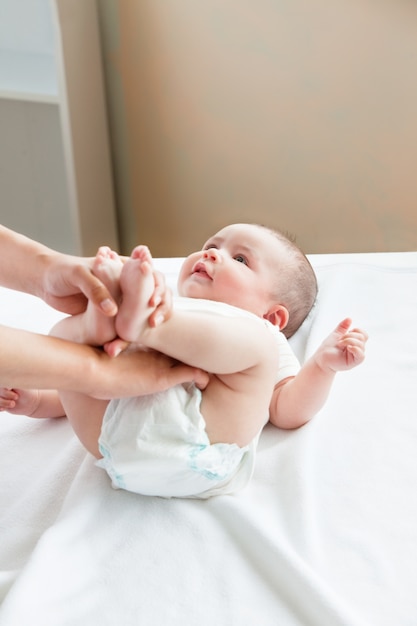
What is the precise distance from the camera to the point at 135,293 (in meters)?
0.66

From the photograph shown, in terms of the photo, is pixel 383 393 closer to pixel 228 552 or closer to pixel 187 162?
pixel 228 552

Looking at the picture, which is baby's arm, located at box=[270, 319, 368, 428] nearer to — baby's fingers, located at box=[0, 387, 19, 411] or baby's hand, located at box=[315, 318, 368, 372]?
baby's hand, located at box=[315, 318, 368, 372]

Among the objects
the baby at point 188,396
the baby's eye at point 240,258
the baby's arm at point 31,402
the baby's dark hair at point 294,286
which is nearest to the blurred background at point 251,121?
the baby's dark hair at point 294,286

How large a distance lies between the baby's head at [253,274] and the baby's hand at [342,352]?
0.53 feet

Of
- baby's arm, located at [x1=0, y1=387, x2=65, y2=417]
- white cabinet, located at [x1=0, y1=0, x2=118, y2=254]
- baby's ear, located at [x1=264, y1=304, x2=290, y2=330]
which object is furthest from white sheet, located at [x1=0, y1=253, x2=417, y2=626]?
white cabinet, located at [x1=0, y1=0, x2=118, y2=254]

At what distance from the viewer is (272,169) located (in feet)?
7.79

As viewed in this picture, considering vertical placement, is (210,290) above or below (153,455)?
above

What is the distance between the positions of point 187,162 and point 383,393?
1707 millimetres

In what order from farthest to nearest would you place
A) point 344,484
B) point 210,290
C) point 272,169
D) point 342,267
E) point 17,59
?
point 17,59 → point 272,169 → point 342,267 → point 210,290 → point 344,484

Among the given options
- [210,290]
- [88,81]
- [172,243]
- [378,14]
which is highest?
[378,14]

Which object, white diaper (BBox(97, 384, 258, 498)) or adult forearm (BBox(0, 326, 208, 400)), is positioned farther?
white diaper (BBox(97, 384, 258, 498))

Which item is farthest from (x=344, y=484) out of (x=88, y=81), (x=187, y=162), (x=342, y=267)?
(x=88, y=81)

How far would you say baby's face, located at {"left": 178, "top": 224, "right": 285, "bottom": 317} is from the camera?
1.03 metres

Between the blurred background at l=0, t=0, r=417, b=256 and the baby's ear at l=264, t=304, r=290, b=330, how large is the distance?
1241 mm
